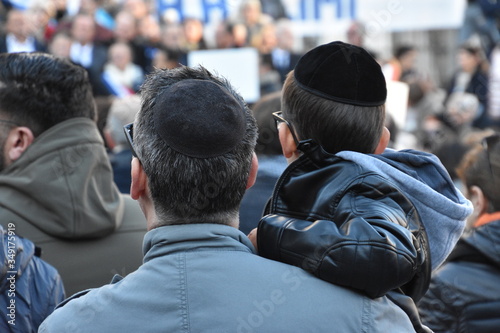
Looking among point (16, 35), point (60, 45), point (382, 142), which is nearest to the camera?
point (382, 142)

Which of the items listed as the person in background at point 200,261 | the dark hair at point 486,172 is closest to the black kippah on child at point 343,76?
the person in background at point 200,261

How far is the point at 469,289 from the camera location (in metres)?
2.61

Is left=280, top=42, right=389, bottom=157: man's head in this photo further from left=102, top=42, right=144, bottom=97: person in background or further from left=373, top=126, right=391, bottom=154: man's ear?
left=102, top=42, right=144, bottom=97: person in background

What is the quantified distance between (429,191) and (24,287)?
1.27 meters

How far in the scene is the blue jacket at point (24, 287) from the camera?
7.27 ft

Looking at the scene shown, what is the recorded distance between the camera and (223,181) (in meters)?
1.72

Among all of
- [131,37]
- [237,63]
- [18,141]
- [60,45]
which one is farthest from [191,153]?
[131,37]

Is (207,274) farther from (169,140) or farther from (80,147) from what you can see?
(80,147)

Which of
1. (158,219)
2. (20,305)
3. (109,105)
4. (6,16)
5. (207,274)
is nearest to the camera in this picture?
(207,274)

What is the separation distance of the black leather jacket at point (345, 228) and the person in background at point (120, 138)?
8.57ft

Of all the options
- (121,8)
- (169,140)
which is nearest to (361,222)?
(169,140)

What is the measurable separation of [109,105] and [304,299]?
3867mm

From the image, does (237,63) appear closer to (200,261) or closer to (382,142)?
(382,142)

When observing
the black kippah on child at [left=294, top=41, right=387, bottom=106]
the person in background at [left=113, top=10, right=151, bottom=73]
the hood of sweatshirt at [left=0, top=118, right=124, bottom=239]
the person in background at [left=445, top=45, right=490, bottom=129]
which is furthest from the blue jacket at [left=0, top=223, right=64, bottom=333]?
the person in background at [left=445, top=45, right=490, bottom=129]
